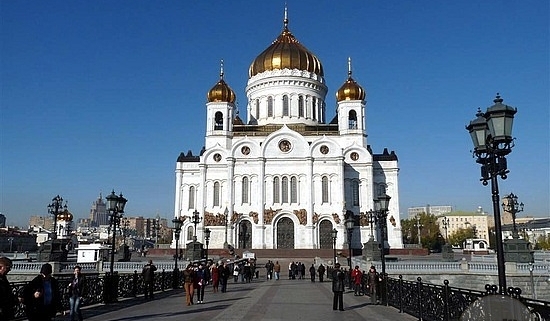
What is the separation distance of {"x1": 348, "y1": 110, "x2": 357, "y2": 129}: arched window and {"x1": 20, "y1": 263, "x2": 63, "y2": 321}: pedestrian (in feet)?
166

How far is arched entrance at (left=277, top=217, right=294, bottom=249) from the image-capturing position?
170ft

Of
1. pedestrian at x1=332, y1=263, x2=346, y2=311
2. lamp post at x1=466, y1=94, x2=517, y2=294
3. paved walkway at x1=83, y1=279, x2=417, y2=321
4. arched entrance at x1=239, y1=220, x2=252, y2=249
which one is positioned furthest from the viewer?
arched entrance at x1=239, y1=220, x2=252, y2=249

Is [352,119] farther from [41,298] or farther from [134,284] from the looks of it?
[41,298]

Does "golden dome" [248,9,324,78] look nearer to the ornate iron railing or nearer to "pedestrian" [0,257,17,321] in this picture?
the ornate iron railing

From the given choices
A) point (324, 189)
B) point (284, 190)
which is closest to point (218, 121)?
point (284, 190)

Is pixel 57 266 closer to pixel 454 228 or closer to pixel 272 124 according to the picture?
pixel 272 124

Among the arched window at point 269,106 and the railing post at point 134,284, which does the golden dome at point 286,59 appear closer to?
the arched window at point 269,106

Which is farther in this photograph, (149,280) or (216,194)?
(216,194)

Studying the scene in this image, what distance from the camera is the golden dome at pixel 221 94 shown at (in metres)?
57.4

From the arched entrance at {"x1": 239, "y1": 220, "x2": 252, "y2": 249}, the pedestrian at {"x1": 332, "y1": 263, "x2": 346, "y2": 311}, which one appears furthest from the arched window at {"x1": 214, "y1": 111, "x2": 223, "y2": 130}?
the pedestrian at {"x1": 332, "y1": 263, "x2": 346, "y2": 311}

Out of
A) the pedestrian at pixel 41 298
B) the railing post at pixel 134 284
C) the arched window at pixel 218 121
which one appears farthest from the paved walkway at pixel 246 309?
the arched window at pixel 218 121

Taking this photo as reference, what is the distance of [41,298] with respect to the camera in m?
7.61

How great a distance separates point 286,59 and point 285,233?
73.9 feet

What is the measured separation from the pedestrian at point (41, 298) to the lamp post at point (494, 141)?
7297 millimetres
